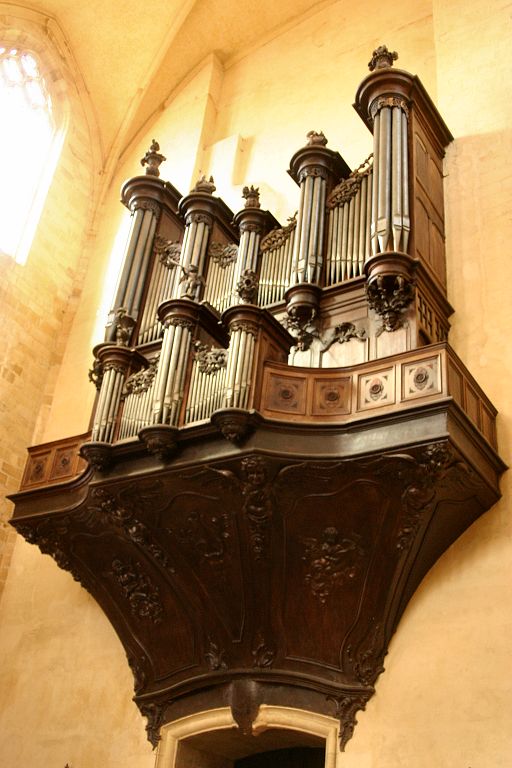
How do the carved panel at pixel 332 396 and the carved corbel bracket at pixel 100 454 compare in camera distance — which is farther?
the carved corbel bracket at pixel 100 454

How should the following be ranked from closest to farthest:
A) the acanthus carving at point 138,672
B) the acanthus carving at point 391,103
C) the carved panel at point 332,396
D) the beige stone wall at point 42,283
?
1. the carved panel at point 332,396
2. the acanthus carving at point 138,672
3. the acanthus carving at point 391,103
4. the beige stone wall at point 42,283

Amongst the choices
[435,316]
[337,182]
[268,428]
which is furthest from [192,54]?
[268,428]

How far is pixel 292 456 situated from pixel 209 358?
150cm

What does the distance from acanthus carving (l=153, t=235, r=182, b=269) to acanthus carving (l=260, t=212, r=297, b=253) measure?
128 cm

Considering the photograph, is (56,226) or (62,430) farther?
(56,226)

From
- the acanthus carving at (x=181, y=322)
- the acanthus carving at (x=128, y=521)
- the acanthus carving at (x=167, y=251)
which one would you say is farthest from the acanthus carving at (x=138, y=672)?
the acanthus carving at (x=167, y=251)

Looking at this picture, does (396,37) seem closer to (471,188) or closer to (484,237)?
(471,188)

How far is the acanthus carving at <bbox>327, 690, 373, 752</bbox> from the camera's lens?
8023 mm

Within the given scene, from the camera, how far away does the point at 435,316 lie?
30.1 ft

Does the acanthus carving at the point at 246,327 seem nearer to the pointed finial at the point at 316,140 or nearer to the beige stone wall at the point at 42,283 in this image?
the pointed finial at the point at 316,140

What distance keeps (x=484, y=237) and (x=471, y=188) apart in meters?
0.81

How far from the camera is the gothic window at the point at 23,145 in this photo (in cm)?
1362

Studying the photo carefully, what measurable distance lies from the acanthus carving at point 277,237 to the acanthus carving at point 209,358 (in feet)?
6.90

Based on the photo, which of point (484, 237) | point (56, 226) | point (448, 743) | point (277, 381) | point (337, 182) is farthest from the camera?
point (56, 226)
